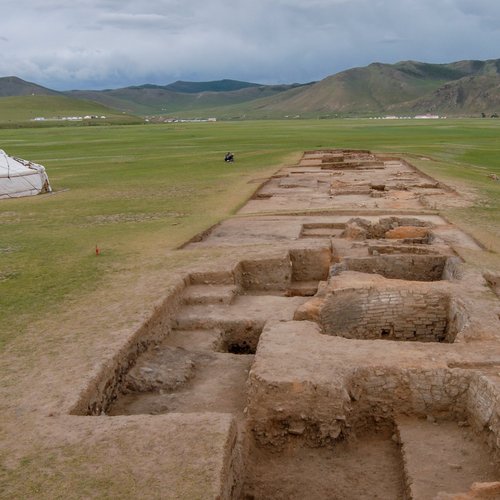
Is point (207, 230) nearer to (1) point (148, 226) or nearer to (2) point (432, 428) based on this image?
(1) point (148, 226)

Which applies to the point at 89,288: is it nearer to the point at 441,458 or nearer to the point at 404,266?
the point at 404,266

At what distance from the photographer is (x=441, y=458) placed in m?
6.33

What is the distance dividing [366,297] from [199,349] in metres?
3.02

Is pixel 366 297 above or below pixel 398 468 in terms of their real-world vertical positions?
above

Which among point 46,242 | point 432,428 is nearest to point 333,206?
point 46,242

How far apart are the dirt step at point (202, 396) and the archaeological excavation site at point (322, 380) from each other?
0.09 ft

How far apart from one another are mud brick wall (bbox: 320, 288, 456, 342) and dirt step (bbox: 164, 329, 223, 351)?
6.02 feet

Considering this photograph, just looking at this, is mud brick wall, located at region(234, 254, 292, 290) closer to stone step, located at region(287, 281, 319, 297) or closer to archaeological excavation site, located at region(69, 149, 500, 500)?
archaeological excavation site, located at region(69, 149, 500, 500)

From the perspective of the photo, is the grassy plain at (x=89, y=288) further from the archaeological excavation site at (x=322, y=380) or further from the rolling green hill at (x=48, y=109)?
the rolling green hill at (x=48, y=109)

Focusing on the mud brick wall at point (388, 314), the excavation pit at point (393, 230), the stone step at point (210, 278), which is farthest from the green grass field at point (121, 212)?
the mud brick wall at point (388, 314)

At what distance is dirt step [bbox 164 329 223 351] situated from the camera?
926cm

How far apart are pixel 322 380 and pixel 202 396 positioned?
1781 mm

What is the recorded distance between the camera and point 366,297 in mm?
9930

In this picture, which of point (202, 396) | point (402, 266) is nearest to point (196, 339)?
point (202, 396)
